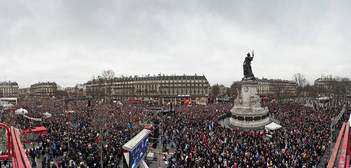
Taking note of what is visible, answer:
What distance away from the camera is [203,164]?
13.9 meters

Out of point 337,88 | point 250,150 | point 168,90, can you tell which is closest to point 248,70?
point 250,150

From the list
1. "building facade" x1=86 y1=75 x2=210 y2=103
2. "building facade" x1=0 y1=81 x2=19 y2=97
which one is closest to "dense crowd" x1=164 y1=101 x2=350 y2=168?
"building facade" x1=86 y1=75 x2=210 y2=103

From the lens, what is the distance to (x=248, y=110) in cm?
2872

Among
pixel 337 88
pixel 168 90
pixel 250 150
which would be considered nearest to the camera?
pixel 250 150

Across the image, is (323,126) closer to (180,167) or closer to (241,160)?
(241,160)

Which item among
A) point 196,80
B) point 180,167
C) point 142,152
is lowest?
point 180,167

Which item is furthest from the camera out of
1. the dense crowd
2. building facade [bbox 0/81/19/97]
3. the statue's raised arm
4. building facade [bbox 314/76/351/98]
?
building facade [bbox 0/81/19/97]

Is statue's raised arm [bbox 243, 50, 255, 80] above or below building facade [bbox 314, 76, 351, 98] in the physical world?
above

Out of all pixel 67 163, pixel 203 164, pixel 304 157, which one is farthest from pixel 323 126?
pixel 67 163

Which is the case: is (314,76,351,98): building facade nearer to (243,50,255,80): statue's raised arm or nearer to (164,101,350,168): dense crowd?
(243,50,255,80): statue's raised arm

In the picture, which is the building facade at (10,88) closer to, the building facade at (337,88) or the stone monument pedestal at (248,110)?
the stone monument pedestal at (248,110)

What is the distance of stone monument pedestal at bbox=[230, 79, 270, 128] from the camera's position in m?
28.2

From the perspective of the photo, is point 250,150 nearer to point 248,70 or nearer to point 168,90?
point 248,70

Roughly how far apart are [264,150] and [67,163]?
15862mm
